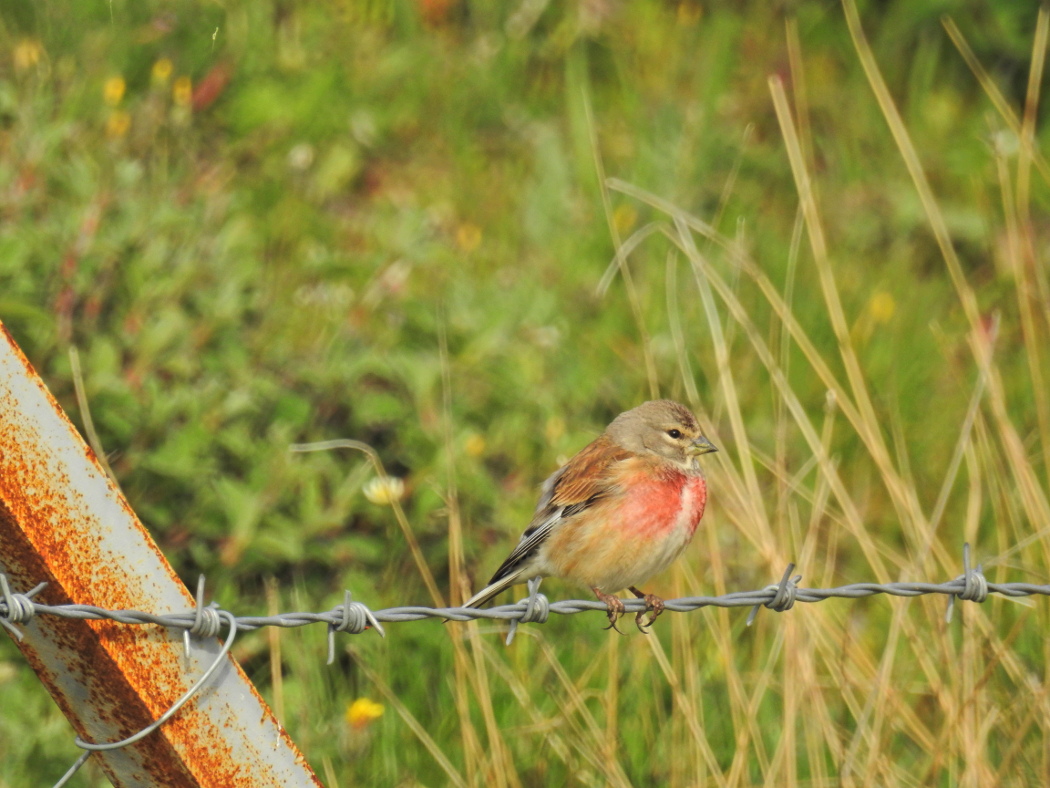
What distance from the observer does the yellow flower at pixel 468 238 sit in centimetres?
596

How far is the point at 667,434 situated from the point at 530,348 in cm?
117

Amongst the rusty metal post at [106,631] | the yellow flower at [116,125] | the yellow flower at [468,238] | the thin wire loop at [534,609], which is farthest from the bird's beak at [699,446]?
the yellow flower at [116,125]

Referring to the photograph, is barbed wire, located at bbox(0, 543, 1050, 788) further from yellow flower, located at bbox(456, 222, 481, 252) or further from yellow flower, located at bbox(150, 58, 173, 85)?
yellow flower, located at bbox(150, 58, 173, 85)

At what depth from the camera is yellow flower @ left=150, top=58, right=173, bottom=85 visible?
5156 millimetres

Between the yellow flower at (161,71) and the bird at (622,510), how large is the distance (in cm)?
240

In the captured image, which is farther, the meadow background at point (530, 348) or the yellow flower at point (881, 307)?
the yellow flower at point (881, 307)

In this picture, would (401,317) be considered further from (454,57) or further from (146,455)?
(454,57)

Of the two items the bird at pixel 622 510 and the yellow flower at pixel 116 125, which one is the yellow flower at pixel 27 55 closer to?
the yellow flower at pixel 116 125

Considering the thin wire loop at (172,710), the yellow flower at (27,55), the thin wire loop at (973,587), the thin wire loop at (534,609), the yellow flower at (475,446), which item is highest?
the yellow flower at (27,55)

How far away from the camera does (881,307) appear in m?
6.00

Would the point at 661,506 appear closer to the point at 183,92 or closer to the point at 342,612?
the point at 342,612

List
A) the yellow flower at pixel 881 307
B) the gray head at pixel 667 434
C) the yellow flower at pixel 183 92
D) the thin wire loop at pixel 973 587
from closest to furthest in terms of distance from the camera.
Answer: the thin wire loop at pixel 973 587 → the gray head at pixel 667 434 → the yellow flower at pixel 183 92 → the yellow flower at pixel 881 307

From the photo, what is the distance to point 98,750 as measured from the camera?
7.17 feet

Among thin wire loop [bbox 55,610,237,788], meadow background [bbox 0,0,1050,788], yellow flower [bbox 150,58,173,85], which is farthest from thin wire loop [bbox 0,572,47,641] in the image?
yellow flower [bbox 150,58,173,85]
